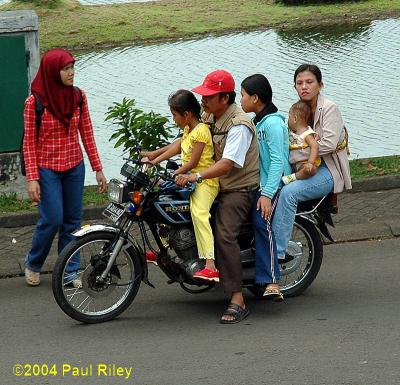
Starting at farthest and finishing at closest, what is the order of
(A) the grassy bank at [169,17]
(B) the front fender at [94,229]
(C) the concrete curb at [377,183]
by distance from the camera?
1. (A) the grassy bank at [169,17]
2. (C) the concrete curb at [377,183]
3. (B) the front fender at [94,229]

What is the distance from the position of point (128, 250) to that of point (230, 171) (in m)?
0.82

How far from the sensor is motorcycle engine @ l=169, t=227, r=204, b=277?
7.50 meters

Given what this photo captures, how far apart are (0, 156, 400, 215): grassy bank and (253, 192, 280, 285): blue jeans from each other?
2.95m

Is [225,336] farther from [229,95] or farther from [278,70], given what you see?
[278,70]

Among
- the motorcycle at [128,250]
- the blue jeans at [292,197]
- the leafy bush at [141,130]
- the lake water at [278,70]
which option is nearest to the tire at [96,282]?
the motorcycle at [128,250]

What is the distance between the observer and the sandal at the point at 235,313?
744 cm

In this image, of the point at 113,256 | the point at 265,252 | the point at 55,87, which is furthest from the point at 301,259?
the point at 55,87

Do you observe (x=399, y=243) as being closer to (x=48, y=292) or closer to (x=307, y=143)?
(x=307, y=143)

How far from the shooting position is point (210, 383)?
6332 millimetres

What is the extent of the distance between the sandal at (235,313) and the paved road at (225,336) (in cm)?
7

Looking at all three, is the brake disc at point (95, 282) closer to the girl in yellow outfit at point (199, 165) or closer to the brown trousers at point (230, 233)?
the girl in yellow outfit at point (199, 165)

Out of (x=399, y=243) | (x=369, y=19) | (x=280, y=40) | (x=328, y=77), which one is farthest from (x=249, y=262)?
(x=369, y=19)

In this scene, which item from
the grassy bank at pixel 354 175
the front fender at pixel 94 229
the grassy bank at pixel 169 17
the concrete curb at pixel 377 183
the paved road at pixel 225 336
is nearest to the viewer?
the paved road at pixel 225 336

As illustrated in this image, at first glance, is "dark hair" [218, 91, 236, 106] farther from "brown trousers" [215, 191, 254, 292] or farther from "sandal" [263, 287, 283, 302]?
"sandal" [263, 287, 283, 302]
